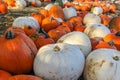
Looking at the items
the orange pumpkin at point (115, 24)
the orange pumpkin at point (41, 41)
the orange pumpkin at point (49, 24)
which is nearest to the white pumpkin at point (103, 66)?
the orange pumpkin at point (41, 41)

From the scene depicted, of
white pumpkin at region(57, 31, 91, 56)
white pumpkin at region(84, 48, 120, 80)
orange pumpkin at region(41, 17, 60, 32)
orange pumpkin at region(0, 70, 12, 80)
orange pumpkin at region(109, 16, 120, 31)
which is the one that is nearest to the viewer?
orange pumpkin at region(0, 70, 12, 80)

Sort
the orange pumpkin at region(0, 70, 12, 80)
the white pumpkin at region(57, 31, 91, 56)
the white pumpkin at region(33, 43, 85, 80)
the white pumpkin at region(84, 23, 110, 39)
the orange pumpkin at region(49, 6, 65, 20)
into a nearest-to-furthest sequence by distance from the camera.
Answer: the orange pumpkin at region(0, 70, 12, 80) < the white pumpkin at region(33, 43, 85, 80) < the white pumpkin at region(57, 31, 91, 56) < the white pumpkin at region(84, 23, 110, 39) < the orange pumpkin at region(49, 6, 65, 20)

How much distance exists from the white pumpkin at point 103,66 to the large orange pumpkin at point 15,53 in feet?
1.84

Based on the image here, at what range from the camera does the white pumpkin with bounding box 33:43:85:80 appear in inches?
92.4

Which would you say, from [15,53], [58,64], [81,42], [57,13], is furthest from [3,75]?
[57,13]

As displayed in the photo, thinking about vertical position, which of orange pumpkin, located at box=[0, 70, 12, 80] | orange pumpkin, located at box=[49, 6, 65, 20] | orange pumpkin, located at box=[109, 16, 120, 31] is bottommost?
orange pumpkin, located at box=[109, 16, 120, 31]

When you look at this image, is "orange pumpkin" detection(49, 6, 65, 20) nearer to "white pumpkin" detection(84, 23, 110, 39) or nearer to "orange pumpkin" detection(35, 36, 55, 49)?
"white pumpkin" detection(84, 23, 110, 39)

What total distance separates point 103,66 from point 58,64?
16.9 inches

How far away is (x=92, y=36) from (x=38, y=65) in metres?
1.34

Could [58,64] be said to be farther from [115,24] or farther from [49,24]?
[115,24]

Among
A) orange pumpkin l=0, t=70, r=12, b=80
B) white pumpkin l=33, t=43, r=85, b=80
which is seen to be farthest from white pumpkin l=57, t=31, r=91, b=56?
orange pumpkin l=0, t=70, r=12, b=80

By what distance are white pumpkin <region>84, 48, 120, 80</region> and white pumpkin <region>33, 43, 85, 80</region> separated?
142 millimetres

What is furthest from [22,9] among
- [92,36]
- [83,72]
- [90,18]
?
[83,72]

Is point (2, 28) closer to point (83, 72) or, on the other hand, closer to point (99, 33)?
point (99, 33)
